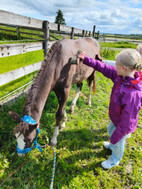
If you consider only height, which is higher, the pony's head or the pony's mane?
the pony's mane

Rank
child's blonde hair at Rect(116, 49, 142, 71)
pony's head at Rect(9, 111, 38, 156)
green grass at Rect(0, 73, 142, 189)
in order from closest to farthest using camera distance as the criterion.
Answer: child's blonde hair at Rect(116, 49, 142, 71)
pony's head at Rect(9, 111, 38, 156)
green grass at Rect(0, 73, 142, 189)

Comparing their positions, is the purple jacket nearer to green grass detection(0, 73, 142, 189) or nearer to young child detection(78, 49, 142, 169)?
young child detection(78, 49, 142, 169)

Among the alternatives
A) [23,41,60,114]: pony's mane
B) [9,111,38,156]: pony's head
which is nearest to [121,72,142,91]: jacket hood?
[23,41,60,114]: pony's mane

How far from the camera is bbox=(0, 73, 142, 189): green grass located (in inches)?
80.1

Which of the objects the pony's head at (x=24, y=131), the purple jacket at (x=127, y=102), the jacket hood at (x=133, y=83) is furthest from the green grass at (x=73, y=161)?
the jacket hood at (x=133, y=83)

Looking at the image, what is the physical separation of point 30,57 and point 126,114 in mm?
6061

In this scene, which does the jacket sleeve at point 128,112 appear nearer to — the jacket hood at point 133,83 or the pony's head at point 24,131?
the jacket hood at point 133,83

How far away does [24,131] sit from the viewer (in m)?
1.76

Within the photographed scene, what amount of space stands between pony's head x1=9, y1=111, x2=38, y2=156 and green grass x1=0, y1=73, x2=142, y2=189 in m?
0.39

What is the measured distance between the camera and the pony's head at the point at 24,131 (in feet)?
5.73

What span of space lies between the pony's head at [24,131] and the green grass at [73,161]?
0.39 meters

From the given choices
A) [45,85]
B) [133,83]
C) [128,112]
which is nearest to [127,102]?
[128,112]

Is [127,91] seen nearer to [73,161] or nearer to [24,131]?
[24,131]

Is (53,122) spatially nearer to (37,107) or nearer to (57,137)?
(57,137)
